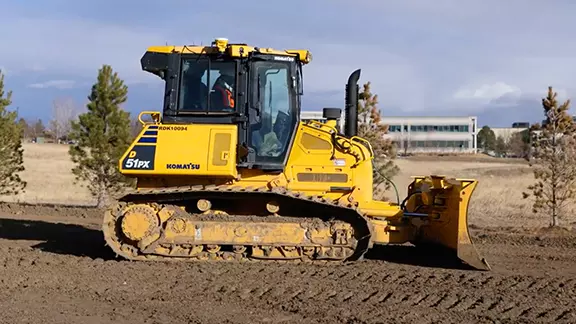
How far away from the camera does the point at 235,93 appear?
10.7 meters

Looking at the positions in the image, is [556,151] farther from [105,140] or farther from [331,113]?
[105,140]

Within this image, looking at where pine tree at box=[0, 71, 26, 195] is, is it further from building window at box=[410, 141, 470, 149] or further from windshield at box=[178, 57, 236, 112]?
building window at box=[410, 141, 470, 149]

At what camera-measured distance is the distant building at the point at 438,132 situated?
9381 cm

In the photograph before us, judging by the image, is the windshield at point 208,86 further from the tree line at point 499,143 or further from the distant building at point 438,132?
the distant building at point 438,132

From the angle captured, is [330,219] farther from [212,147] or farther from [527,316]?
[527,316]

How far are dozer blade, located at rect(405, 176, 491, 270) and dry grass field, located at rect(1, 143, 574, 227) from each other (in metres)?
3.33


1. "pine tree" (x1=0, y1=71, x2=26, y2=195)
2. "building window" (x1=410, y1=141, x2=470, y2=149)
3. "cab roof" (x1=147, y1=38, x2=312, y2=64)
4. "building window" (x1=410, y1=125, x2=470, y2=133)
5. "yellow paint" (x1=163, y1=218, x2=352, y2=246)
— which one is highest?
"building window" (x1=410, y1=125, x2=470, y2=133)

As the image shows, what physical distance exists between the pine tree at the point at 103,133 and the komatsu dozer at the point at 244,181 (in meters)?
9.51

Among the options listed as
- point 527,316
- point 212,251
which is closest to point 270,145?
point 212,251

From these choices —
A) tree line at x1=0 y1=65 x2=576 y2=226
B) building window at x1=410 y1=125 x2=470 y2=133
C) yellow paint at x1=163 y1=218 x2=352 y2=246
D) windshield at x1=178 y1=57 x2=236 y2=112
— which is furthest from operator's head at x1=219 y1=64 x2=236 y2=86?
building window at x1=410 y1=125 x2=470 y2=133

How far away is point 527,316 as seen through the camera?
25.2ft

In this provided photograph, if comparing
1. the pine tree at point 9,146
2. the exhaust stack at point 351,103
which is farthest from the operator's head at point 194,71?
the pine tree at point 9,146

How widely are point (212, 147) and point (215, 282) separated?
2077 millimetres

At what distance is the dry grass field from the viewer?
2305 centimetres
